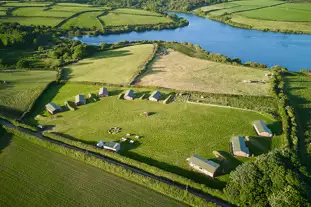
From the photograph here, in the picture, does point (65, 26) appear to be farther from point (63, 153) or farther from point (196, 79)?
point (63, 153)

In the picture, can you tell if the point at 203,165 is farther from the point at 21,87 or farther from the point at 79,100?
the point at 21,87

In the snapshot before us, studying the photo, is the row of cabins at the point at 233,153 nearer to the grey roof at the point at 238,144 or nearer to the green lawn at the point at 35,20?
the grey roof at the point at 238,144

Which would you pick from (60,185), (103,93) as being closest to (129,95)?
(103,93)

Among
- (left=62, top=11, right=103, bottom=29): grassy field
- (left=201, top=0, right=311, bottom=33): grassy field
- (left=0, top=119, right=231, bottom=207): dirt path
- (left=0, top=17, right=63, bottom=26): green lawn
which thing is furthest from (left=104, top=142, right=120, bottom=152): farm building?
(left=201, top=0, right=311, bottom=33): grassy field

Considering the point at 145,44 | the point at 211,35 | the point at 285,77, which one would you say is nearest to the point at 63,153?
the point at 285,77

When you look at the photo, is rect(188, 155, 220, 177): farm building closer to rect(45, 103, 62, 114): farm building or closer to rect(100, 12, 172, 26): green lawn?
rect(45, 103, 62, 114): farm building

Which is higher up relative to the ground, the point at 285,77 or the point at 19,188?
the point at 285,77

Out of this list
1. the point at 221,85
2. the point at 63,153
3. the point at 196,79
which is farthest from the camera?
the point at 196,79

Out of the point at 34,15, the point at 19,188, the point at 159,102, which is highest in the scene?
the point at 34,15
